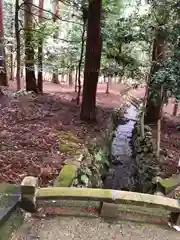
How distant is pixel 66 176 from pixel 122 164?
3959 millimetres

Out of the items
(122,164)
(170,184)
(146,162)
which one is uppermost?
(170,184)

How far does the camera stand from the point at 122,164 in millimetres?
7848

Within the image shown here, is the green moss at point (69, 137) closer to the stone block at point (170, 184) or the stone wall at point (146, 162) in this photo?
the stone wall at point (146, 162)

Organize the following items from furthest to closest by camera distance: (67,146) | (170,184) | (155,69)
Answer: (155,69) < (67,146) < (170,184)

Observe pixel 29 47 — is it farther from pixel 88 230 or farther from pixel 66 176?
pixel 88 230

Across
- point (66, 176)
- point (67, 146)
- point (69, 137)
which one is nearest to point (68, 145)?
point (67, 146)

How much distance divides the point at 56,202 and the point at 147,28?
5.77 m

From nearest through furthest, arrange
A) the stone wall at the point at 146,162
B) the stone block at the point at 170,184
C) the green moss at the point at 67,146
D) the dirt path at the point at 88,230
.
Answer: the dirt path at the point at 88,230
the stone block at the point at 170,184
the green moss at the point at 67,146
the stone wall at the point at 146,162

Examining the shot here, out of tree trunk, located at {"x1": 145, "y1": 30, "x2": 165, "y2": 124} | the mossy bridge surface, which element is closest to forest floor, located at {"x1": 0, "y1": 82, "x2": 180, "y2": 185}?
tree trunk, located at {"x1": 145, "y1": 30, "x2": 165, "y2": 124}

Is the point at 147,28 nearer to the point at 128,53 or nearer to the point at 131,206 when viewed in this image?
the point at 128,53

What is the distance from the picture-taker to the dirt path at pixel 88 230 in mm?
2969

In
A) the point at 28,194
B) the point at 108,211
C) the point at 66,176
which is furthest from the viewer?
the point at 66,176

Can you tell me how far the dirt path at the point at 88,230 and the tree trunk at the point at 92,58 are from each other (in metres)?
4.29

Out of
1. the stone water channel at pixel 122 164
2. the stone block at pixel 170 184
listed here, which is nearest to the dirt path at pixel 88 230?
the stone block at pixel 170 184
